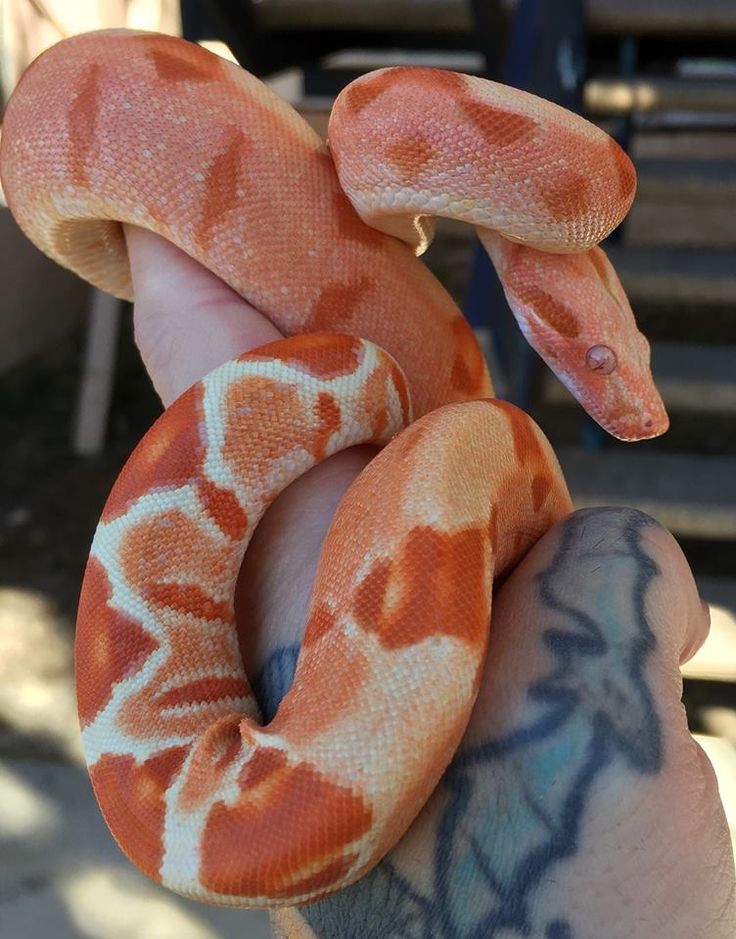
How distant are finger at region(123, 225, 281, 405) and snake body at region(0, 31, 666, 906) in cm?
3

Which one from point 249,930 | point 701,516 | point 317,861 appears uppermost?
point 317,861

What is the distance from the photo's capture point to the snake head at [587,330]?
979 mm

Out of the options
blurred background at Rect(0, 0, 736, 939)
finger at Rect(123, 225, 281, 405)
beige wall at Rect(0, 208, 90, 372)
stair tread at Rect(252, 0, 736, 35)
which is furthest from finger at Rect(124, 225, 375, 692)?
beige wall at Rect(0, 208, 90, 372)

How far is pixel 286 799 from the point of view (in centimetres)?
60

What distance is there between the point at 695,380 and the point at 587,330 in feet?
5.40

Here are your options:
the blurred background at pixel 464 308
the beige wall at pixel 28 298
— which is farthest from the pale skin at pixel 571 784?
the beige wall at pixel 28 298

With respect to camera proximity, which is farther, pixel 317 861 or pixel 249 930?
pixel 249 930

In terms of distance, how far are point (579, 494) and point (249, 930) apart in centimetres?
129

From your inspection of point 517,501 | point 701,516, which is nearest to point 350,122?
point 517,501

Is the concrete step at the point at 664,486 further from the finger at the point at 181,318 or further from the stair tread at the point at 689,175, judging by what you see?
the finger at the point at 181,318

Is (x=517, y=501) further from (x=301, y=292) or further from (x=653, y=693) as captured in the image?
(x=301, y=292)

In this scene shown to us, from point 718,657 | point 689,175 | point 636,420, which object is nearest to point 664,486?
point 718,657

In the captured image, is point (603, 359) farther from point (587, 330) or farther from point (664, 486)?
point (664, 486)

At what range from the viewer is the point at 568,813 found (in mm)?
645
